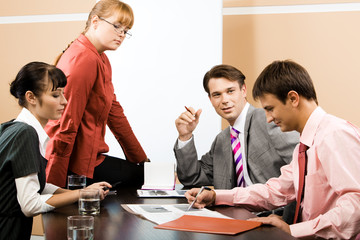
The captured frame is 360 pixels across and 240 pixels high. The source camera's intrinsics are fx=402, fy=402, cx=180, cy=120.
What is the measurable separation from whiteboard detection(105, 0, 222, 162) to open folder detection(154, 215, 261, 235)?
1696 mm

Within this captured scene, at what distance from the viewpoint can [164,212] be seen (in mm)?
1334

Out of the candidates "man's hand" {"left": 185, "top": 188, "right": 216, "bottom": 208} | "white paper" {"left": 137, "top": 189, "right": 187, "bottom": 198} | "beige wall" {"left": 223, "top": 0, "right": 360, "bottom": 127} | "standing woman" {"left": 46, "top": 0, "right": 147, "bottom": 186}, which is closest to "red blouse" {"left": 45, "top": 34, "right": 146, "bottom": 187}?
"standing woman" {"left": 46, "top": 0, "right": 147, "bottom": 186}

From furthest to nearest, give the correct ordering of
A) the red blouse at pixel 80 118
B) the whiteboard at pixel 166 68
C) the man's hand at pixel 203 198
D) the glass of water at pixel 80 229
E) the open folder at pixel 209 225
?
the whiteboard at pixel 166 68, the red blouse at pixel 80 118, the man's hand at pixel 203 198, the open folder at pixel 209 225, the glass of water at pixel 80 229

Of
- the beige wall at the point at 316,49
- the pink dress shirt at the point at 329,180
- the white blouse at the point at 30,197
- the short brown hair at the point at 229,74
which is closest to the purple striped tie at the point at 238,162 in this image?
the short brown hair at the point at 229,74

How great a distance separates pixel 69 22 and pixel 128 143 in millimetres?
1577

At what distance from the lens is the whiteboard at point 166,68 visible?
2934mm

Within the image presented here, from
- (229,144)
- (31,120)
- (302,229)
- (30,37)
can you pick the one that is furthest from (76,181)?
(30,37)

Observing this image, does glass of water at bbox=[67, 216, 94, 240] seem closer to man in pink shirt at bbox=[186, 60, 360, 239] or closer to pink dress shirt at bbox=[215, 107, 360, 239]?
man in pink shirt at bbox=[186, 60, 360, 239]

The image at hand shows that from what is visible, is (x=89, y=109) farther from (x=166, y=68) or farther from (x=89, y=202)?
(x=166, y=68)

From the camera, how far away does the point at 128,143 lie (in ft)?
8.48

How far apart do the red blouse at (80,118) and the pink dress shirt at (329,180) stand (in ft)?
2.64

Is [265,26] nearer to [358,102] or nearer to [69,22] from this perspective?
[358,102]

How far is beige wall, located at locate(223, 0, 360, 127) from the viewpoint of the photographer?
3041mm

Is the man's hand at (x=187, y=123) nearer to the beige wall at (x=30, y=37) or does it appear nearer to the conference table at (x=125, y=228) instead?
the conference table at (x=125, y=228)
